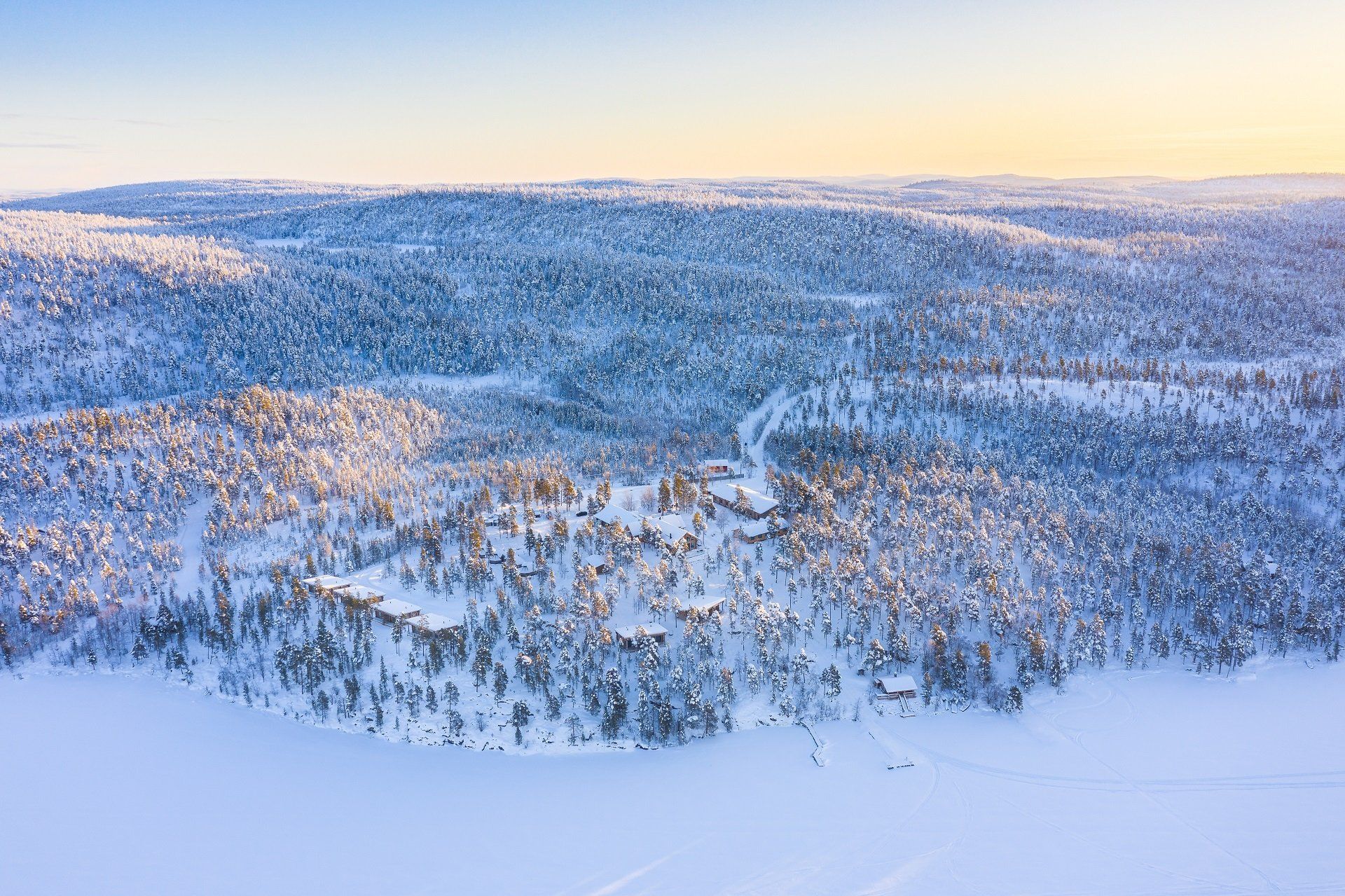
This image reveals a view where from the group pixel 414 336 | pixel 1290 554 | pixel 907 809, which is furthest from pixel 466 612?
pixel 414 336

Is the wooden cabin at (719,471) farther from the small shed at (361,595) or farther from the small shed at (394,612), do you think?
the small shed at (361,595)

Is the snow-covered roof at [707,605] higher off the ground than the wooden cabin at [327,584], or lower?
lower

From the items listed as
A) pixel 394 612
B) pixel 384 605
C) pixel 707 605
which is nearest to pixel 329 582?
pixel 384 605

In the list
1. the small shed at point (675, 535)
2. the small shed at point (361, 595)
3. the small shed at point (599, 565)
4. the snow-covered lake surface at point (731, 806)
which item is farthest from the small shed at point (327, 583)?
the small shed at point (675, 535)

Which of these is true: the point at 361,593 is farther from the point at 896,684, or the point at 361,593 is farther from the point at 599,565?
the point at 896,684

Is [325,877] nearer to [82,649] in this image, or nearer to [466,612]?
[466,612]

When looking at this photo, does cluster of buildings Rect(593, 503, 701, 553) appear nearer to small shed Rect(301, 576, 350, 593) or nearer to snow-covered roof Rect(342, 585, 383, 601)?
snow-covered roof Rect(342, 585, 383, 601)

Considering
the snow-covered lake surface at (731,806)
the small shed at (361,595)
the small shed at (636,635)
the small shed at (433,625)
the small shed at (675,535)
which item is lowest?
the snow-covered lake surface at (731,806)
